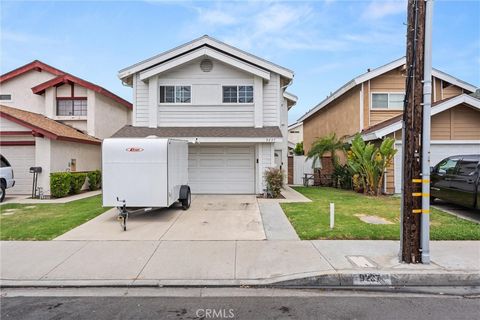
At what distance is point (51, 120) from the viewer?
18.8m

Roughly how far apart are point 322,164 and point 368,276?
1735cm

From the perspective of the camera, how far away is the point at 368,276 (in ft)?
17.5

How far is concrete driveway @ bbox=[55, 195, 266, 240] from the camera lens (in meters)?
7.93

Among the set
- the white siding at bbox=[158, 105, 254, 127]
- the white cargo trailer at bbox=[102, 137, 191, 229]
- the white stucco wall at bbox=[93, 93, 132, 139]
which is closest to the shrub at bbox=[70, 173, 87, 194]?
the white stucco wall at bbox=[93, 93, 132, 139]

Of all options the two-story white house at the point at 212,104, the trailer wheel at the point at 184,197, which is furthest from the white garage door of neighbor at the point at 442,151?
the trailer wheel at the point at 184,197

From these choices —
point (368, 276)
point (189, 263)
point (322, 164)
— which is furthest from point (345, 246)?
point (322, 164)

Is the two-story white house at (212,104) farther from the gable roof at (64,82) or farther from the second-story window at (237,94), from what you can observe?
the gable roof at (64,82)

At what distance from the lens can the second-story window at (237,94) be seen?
15672 millimetres

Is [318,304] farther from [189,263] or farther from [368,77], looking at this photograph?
[368,77]

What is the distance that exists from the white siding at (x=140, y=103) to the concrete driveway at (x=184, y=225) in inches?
226

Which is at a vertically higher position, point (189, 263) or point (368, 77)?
point (368, 77)

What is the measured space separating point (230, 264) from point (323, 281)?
1637 millimetres

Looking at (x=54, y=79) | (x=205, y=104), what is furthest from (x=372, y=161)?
(x=54, y=79)

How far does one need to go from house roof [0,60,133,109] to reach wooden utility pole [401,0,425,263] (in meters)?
17.7
